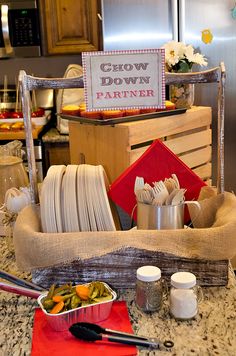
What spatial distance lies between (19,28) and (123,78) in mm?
2342

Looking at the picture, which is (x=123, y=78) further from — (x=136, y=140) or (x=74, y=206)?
(x=136, y=140)

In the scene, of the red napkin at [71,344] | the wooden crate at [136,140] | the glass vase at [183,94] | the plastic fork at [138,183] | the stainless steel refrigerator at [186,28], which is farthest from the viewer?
the stainless steel refrigerator at [186,28]

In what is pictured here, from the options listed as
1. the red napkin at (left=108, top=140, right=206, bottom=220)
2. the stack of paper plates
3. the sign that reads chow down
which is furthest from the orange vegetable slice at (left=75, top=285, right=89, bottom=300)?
the sign that reads chow down

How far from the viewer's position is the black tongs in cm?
77

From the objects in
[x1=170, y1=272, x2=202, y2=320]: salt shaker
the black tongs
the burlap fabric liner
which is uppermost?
the burlap fabric liner

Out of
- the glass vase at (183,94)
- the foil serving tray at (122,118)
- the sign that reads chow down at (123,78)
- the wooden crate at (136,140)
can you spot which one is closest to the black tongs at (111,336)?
the sign that reads chow down at (123,78)

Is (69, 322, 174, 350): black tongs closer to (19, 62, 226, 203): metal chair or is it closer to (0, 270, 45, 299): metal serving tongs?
(0, 270, 45, 299): metal serving tongs

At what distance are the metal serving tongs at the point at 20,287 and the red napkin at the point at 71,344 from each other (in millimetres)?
59

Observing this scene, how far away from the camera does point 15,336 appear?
82cm

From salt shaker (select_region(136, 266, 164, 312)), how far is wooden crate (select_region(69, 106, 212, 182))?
61 centimetres

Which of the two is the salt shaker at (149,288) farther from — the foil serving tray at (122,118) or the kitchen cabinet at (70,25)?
the kitchen cabinet at (70,25)

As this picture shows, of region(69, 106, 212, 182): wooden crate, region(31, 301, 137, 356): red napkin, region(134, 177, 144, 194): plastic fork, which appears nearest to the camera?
region(31, 301, 137, 356): red napkin

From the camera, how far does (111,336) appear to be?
2.56ft

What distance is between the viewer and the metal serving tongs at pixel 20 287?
0.88 m
